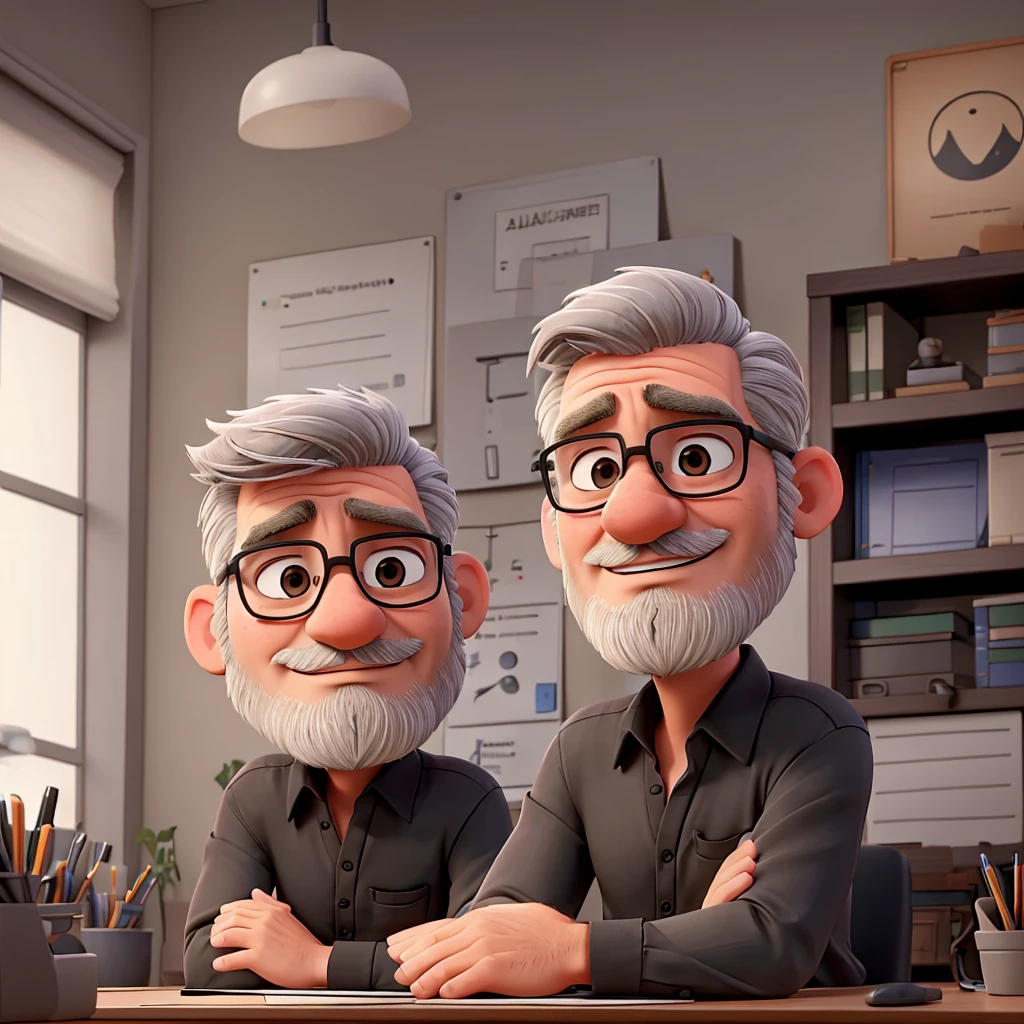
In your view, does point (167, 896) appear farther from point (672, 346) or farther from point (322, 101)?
point (672, 346)

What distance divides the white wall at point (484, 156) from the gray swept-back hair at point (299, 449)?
2.08 meters

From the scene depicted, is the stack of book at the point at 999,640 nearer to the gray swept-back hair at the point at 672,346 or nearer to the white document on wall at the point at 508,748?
the white document on wall at the point at 508,748

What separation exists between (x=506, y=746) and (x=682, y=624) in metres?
2.63

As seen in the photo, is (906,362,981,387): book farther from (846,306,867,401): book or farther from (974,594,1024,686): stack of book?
(974,594,1024,686): stack of book

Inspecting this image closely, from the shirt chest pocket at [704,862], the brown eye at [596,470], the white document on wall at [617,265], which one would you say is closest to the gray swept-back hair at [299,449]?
the brown eye at [596,470]

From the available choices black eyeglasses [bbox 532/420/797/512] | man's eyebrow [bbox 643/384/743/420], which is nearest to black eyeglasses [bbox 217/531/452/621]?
black eyeglasses [bbox 532/420/797/512]

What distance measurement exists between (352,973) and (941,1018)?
0.77m

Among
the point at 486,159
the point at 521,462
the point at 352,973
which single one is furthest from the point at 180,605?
the point at 352,973

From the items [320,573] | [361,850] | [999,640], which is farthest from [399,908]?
[999,640]

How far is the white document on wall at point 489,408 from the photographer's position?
432cm

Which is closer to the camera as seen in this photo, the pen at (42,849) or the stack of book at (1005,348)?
the pen at (42,849)

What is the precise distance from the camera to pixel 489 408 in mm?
→ 4379

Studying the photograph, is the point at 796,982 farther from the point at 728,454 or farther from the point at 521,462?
the point at 521,462

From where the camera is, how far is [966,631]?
11.9ft
